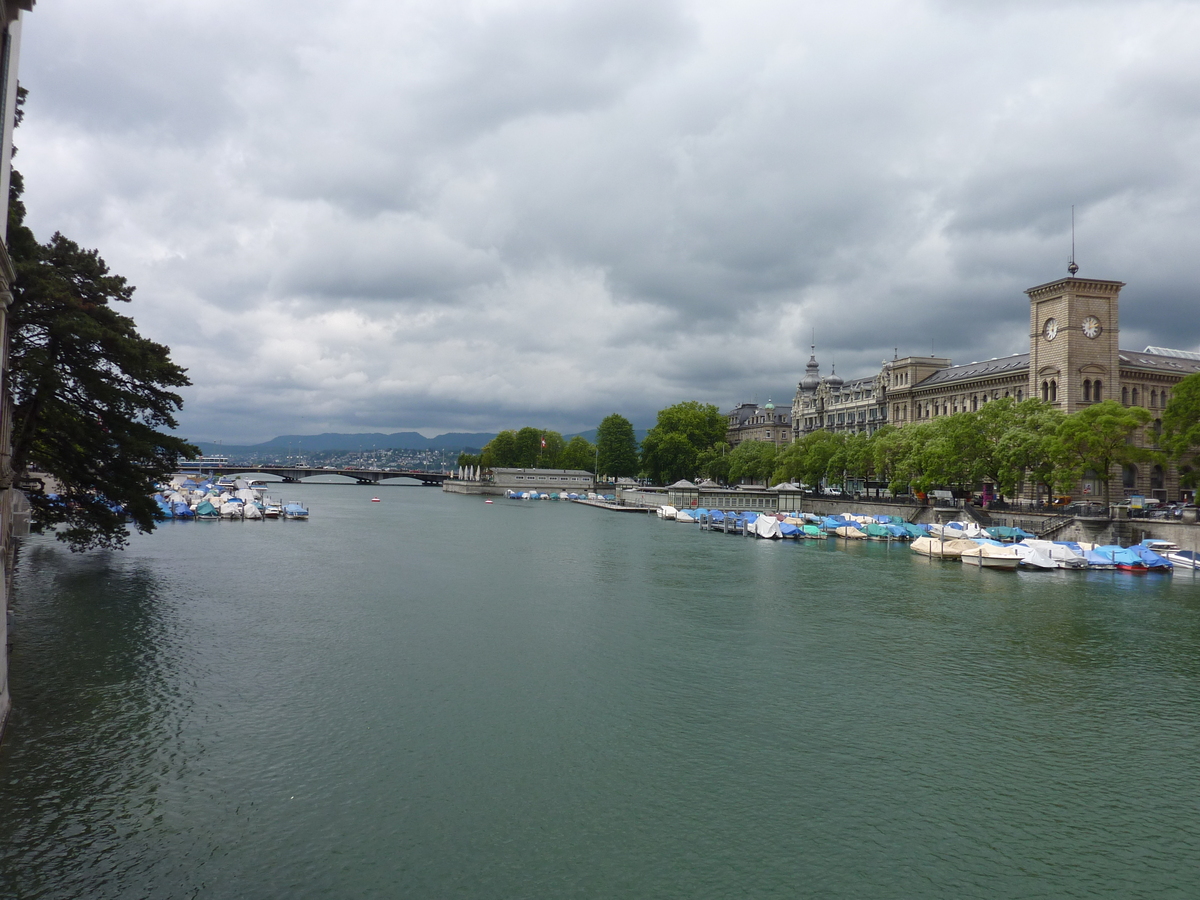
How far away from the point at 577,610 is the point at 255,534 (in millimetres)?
43436

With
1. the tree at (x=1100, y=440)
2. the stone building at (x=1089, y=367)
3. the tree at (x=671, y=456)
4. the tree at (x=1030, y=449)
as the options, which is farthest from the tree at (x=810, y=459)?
the tree at (x=1100, y=440)

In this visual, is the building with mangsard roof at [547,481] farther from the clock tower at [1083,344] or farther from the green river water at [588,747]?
the green river water at [588,747]

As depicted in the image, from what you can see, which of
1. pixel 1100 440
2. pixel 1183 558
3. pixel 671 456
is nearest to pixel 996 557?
pixel 1183 558

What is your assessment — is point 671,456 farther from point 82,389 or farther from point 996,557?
point 82,389

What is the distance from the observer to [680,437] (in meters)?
145

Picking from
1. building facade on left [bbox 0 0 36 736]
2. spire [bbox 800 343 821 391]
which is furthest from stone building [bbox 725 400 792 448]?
building facade on left [bbox 0 0 36 736]

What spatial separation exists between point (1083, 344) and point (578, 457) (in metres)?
127

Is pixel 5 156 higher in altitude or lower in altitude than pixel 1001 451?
higher

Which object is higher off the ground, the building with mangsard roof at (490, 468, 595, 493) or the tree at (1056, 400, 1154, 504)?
the tree at (1056, 400, 1154, 504)

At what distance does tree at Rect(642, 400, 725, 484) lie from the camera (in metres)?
146

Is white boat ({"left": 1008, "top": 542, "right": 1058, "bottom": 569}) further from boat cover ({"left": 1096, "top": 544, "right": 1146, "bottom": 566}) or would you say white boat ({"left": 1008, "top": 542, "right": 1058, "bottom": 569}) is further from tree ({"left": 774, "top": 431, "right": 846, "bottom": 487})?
tree ({"left": 774, "top": 431, "right": 846, "bottom": 487})

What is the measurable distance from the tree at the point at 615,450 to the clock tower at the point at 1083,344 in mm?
93937

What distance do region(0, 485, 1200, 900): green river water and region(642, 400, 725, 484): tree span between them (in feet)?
354

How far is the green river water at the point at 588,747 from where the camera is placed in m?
13.1
